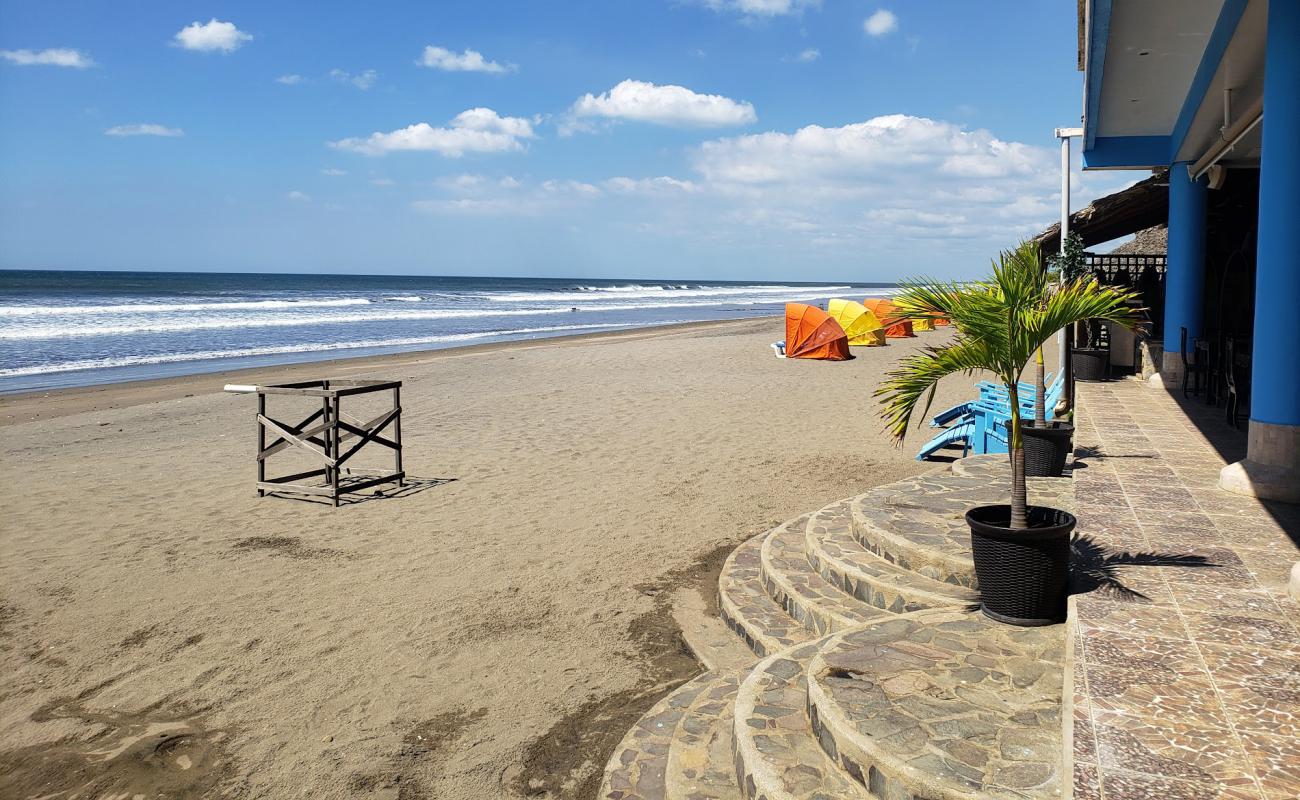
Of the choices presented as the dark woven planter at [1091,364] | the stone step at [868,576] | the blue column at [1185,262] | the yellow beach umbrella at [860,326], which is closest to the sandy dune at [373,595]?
the stone step at [868,576]

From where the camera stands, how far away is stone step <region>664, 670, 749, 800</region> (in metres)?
3.06

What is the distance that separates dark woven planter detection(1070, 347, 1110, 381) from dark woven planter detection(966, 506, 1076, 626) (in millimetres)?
8191

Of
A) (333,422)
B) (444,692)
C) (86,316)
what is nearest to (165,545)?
(333,422)

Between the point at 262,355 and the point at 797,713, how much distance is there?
2141cm

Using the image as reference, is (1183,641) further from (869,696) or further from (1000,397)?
(1000,397)

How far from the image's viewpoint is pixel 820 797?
8.73 ft

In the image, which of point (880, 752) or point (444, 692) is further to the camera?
point (444, 692)

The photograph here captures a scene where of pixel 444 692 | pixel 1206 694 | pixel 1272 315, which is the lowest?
pixel 444 692

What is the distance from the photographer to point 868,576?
4426 millimetres

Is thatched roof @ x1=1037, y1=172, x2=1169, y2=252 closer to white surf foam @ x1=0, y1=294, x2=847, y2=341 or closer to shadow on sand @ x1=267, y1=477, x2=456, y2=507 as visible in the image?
shadow on sand @ x1=267, y1=477, x2=456, y2=507

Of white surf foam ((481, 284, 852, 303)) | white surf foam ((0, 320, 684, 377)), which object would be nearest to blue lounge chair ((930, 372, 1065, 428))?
white surf foam ((0, 320, 684, 377))

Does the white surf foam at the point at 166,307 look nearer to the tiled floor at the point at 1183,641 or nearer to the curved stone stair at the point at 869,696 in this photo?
the curved stone stair at the point at 869,696

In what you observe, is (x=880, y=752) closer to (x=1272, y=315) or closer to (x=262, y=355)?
(x=1272, y=315)

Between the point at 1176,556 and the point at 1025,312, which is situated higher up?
the point at 1025,312
